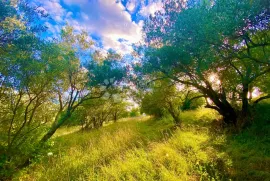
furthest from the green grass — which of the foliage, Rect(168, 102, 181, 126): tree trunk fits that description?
Rect(168, 102, 181, 126): tree trunk

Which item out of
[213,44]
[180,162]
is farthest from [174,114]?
[213,44]

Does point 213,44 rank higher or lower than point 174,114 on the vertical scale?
higher

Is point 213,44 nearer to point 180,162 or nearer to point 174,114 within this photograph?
point 180,162

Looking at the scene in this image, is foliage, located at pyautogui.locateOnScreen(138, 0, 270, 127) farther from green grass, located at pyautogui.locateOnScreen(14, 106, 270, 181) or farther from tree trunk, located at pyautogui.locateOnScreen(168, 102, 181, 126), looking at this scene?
tree trunk, located at pyautogui.locateOnScreen(168, 102, 181, 126)

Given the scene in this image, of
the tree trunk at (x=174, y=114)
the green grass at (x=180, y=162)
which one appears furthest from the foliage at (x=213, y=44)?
the tree trunk at (x=174, y=114)

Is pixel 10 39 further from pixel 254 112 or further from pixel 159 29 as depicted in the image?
pixel 254 112

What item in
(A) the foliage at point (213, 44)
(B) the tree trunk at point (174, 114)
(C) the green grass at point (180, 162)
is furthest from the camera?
(B) the tree trunk at point (174, 114)

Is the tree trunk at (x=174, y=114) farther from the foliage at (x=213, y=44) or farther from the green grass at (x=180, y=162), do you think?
the green grass at (x=180, y=162)

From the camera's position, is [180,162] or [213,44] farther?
[213,44]

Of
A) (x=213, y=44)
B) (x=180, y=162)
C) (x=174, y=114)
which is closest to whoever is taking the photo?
(x=180, y=162)

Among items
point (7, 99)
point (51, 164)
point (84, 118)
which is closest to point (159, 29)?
point (7, 99)

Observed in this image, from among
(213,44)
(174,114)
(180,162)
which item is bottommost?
(180,162)

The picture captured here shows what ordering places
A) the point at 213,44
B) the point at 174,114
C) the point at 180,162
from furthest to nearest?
the point at 174,114
the point at 213,44
the point at 180,162

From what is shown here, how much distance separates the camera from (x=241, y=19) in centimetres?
513
